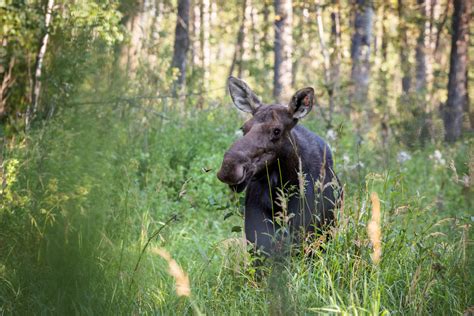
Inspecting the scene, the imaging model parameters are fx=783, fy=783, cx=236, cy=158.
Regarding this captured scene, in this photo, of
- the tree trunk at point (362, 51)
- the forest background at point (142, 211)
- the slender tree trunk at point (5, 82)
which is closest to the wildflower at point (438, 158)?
the forest background at point (142, 211)

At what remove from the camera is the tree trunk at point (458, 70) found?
17.3m

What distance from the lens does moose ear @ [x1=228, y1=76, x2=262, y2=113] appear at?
19.6 ft

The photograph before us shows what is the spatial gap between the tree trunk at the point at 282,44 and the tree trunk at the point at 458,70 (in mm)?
3678

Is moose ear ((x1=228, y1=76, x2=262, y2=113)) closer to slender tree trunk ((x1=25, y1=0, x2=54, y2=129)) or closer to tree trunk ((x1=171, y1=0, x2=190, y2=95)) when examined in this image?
slender tree trunk ((x1=25, y1=0, x2=54, y2=129))

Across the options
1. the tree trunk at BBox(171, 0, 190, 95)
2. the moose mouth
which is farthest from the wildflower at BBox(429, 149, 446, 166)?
the tree trunk at BBox(171, 0, 190, 95)

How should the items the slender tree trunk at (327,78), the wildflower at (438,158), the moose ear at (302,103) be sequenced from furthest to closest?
the slender tree trunk at (327,78) → the wildflower at (438,158) → the moose ear at (302,103)

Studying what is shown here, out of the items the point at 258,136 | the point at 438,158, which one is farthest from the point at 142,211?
the point at 438,158

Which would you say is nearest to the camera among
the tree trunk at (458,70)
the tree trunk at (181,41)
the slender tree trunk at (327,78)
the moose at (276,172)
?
the moose at (276,172)

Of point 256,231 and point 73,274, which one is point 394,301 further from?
point 73,274

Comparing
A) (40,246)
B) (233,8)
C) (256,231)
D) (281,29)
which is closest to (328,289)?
(256,231)

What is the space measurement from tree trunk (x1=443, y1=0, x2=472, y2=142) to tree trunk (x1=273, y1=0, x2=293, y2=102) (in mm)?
3678

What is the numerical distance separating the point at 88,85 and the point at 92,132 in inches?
112

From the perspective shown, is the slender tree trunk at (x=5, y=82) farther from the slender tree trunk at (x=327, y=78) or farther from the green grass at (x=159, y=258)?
the slender tree trunk at (x=327, y=78)

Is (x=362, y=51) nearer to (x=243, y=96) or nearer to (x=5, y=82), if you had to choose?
(x=5, y=82)
